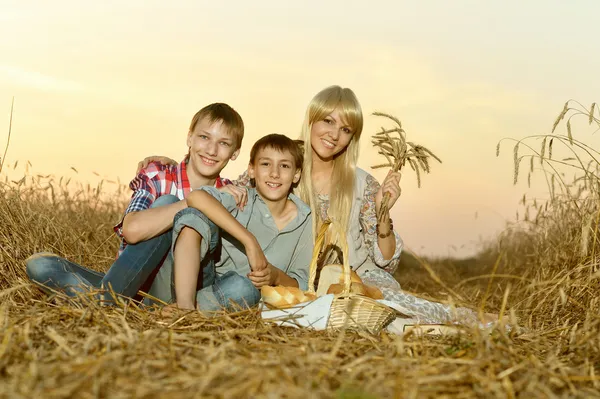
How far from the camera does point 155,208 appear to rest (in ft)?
10.8

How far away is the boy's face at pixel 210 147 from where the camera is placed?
11.5 ft

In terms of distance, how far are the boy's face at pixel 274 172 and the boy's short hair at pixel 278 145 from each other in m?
0.02

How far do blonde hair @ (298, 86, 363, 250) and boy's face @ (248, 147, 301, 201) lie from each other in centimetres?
35

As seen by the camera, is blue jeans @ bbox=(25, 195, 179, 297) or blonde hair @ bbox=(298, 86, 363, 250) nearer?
blue jeans @ bbox=(25, 195, 179, 297)

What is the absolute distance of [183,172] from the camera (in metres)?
3.64

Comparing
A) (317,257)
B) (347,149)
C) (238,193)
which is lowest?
(317,257)

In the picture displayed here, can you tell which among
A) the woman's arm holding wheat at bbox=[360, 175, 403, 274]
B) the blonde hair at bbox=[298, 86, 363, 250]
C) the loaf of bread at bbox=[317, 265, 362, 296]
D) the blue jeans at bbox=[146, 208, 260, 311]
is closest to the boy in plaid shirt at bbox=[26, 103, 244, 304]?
the blue jeans at bbox=[146, 208, 260, 311]

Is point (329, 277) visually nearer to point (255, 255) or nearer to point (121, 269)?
point (255, 255)

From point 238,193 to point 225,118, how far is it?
0.45 meters

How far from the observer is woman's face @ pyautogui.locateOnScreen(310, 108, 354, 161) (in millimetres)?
3861

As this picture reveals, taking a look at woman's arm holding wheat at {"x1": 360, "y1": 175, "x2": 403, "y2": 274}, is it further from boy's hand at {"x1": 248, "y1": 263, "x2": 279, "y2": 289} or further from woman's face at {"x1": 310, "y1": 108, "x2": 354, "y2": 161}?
boy's hand at {"x1": 248, "y1": 263, "x2": 279, "y2": 289}

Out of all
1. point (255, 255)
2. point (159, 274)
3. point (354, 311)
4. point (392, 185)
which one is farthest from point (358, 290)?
point (159, 274)

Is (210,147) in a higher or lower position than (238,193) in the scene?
higher

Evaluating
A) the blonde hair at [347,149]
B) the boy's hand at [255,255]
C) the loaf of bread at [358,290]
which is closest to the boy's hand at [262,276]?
the boy's hand at [255,255]
